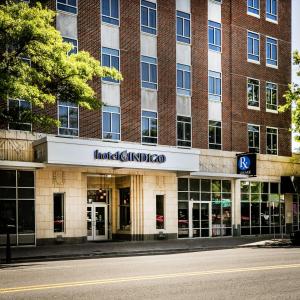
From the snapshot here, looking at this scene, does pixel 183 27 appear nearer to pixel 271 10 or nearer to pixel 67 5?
pixel 67 5

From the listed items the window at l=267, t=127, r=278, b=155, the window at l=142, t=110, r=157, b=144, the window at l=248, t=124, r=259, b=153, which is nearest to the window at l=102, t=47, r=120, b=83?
the window at l=142, t=110, r=157, b=144

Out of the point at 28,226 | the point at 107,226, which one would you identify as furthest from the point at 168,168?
the point at 28,226

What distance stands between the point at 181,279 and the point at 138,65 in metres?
19.3

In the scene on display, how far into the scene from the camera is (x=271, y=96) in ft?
121

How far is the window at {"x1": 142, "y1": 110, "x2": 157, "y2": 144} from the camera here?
29.7 m

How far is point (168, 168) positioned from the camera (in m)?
28.4

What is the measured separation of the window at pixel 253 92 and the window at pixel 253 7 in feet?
15.1

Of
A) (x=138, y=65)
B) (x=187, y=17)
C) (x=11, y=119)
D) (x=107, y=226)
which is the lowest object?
(x=107, y=226)

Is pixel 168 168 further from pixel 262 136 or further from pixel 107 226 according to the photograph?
pixel 262 136

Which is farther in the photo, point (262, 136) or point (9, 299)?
point (262, 136)

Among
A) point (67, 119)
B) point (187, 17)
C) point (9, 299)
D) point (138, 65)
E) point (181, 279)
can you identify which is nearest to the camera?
point (9, 299)

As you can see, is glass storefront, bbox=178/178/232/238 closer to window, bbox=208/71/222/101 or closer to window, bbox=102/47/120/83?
window, bbox=208/71/222/101

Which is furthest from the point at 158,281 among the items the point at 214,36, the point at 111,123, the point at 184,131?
the point at 214,36

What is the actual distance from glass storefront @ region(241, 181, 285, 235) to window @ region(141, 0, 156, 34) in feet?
37.2
